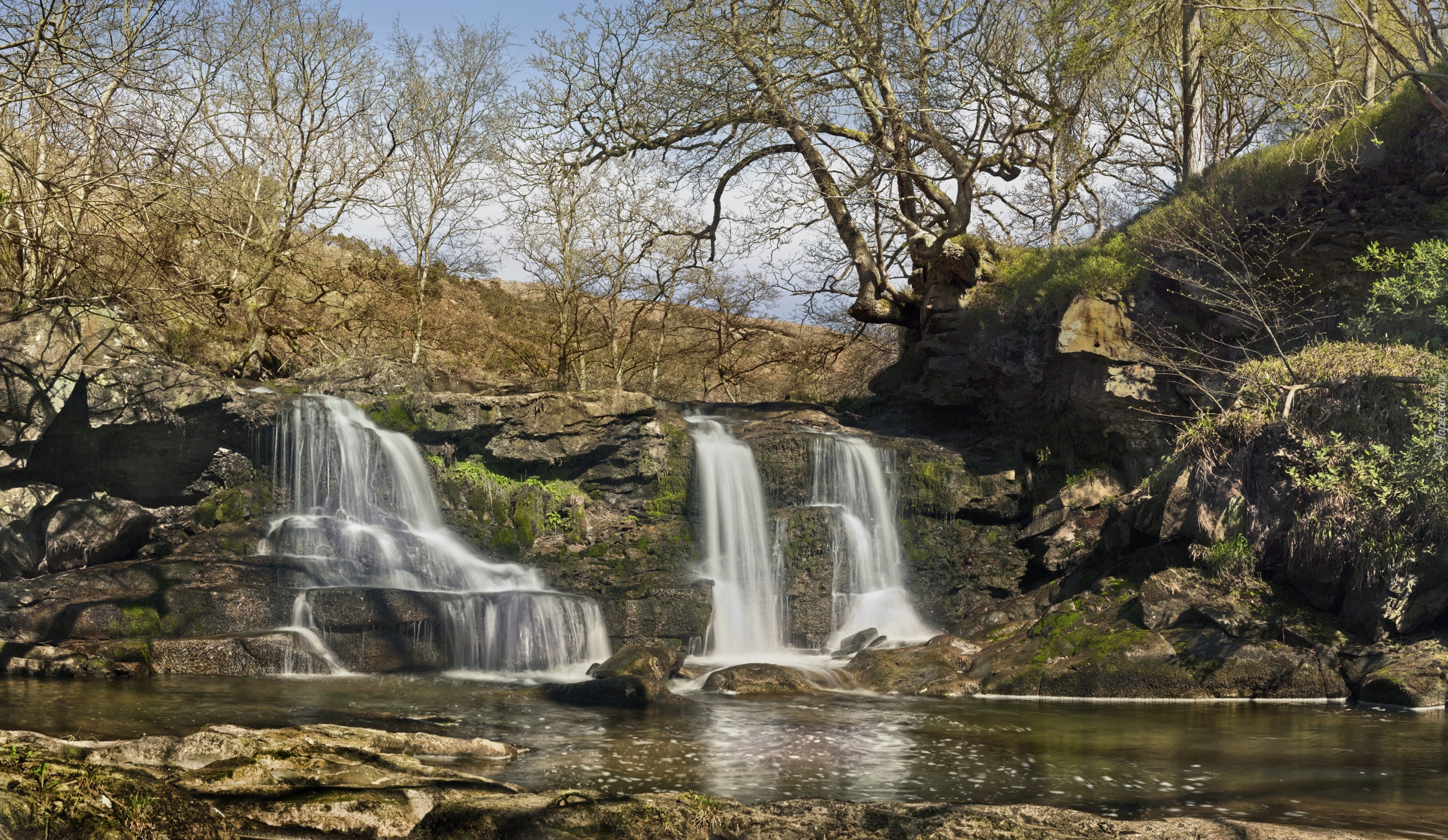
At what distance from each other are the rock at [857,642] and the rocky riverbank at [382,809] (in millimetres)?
7807

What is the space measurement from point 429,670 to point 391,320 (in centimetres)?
1665

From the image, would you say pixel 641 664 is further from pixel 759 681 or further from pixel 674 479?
pixel 674 479

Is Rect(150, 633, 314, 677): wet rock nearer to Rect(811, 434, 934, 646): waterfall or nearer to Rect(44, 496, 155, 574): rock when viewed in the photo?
Rect(44, 496, 155, 574): rock

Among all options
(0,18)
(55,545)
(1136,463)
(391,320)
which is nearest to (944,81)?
(1136,463)

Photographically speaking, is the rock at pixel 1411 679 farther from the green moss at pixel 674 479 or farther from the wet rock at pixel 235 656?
the wet rock at pixel 235 656

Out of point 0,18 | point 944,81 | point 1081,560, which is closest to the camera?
point 0,18

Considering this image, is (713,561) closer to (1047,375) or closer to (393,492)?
(393,492)

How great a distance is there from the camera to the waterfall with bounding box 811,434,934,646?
1491 cm

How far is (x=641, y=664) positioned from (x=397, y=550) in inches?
201

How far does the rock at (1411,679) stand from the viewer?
9.89m

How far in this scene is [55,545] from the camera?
12758 millimetres

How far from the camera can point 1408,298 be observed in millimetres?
12789

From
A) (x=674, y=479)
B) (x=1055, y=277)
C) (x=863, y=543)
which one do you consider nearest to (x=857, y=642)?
(x=863, y=543)

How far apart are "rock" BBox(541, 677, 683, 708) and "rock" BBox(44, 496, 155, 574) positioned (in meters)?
6.64
